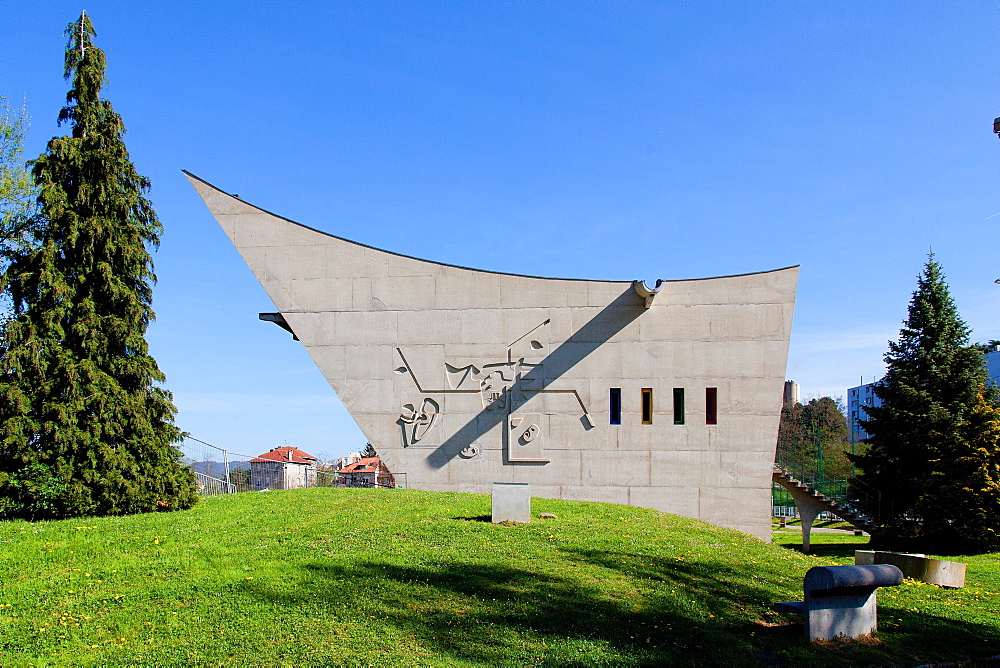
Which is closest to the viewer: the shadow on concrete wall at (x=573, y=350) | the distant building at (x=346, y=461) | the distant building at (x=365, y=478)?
the shadow on concrete wall at (x=573, y=350)

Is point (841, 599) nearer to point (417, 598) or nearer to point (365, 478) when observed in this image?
point (417, 598)

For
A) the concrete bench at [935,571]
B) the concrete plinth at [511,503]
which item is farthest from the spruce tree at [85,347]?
the concrete bench at [935,571]

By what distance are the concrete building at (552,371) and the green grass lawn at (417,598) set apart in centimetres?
584

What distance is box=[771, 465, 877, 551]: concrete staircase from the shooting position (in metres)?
21.7

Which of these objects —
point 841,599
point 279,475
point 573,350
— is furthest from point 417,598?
point 279,475

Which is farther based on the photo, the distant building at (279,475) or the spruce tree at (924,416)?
the distant building at (279,475)

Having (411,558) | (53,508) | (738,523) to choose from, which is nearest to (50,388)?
(53,508)

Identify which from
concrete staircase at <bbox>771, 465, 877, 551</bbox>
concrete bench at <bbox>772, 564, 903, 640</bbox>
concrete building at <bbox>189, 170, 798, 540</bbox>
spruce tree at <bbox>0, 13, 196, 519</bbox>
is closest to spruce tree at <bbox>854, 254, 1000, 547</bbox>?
concrete staircase at <bbox>771, 465, 877, 551</bbox>

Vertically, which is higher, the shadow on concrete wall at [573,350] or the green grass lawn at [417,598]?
the shadow on concrete wall at [573,350]

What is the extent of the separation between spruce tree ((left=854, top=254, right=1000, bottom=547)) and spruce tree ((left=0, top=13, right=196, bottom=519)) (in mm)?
21343

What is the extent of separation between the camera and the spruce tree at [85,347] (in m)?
14.3

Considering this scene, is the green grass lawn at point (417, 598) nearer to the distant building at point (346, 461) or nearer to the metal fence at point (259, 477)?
the metal fence at point (259, 477)

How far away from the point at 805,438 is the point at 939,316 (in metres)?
39.6

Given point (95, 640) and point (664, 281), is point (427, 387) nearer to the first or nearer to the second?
point (664, 281)
